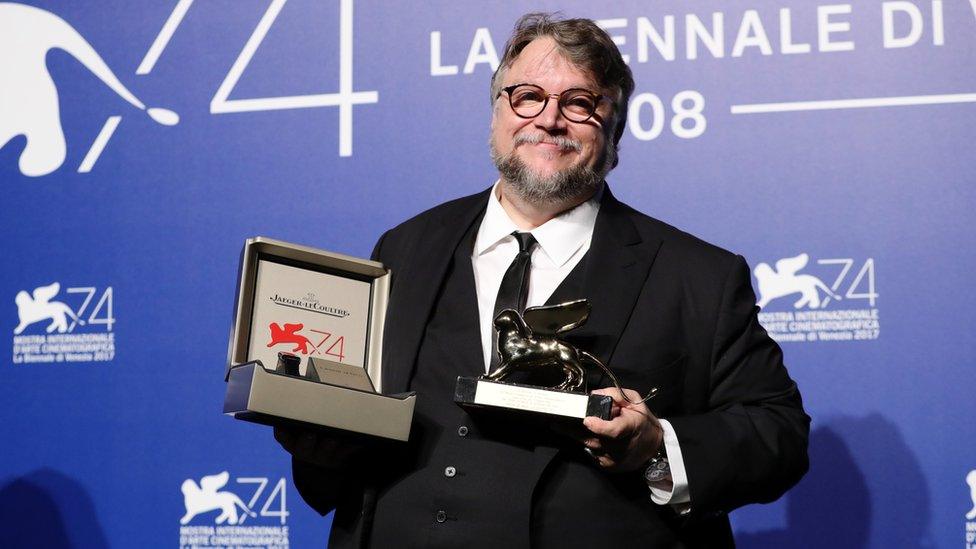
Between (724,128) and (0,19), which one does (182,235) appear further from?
(724,128)

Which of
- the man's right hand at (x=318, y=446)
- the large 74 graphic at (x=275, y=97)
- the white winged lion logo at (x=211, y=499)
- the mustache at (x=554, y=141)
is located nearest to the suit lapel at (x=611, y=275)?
the mustache at (x=554, y=141)

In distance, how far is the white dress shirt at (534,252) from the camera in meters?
1.75

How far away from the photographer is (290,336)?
5.41 ft

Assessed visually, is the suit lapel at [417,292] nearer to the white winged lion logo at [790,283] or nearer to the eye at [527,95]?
the eye at [527,95]

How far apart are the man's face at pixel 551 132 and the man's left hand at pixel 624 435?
1.45 feet

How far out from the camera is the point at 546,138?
72.4 inches

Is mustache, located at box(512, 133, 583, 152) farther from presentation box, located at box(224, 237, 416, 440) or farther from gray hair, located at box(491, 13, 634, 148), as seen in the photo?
presentation box, located at box(224, 237, 416, 440)

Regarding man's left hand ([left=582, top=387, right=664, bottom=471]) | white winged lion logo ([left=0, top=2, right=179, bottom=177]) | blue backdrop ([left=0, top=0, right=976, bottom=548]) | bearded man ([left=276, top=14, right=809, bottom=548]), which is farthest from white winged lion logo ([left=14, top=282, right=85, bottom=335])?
man's left hand ([left=582, top=387, right=664, bottom=471])

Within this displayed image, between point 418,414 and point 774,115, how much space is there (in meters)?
1.21

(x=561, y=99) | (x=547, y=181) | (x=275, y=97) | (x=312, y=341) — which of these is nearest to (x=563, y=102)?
(x=561, y=99)

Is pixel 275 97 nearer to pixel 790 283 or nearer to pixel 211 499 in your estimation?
pixel 211 499

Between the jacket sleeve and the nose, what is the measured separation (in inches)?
14.1

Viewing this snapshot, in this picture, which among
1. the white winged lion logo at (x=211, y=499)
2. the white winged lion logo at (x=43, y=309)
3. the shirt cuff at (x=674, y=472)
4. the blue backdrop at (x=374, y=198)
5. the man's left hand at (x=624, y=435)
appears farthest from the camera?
the white winged lion logo at (x=43, y=309)

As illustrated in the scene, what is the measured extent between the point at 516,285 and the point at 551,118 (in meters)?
0.29
